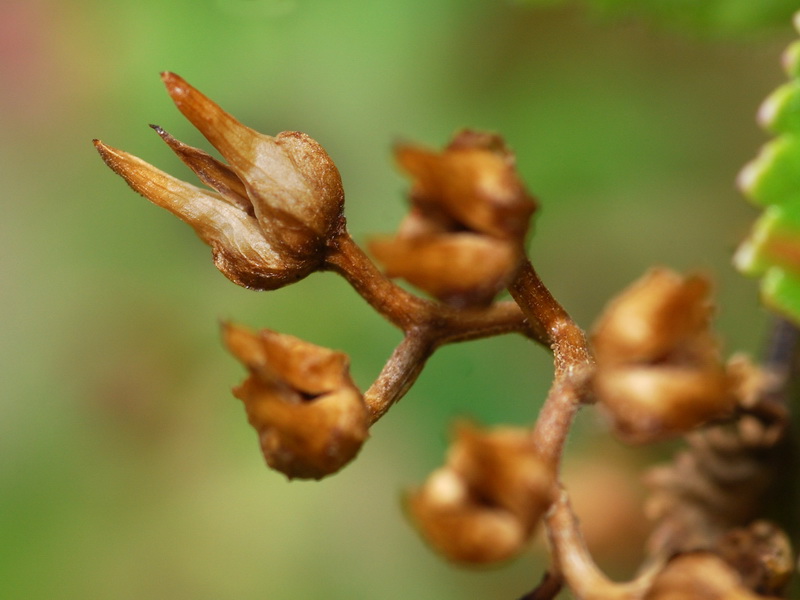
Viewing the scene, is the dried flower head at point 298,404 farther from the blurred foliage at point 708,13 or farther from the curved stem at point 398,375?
the blurred foliage at point 708,13

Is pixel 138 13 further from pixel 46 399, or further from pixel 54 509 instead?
pixel 54 509

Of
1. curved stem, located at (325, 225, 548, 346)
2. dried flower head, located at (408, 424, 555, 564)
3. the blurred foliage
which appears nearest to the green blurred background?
the blurred foliage

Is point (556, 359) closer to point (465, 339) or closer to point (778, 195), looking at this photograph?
point (465, 339)

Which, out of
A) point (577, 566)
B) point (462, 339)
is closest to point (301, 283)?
point (462, 339)

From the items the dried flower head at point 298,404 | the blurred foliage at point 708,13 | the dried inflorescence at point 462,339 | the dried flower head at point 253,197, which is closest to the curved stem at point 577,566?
the dried inflorescence at point 462,339

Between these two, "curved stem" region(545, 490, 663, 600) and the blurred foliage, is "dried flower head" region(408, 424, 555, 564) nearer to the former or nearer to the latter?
"curved stem" region(545, 490, 663, 600)

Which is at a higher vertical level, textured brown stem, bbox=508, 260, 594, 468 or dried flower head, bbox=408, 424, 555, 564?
textured brown stem, bbox=508, 260, 594, 468

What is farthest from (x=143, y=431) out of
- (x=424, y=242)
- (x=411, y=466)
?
(x=424, y=242)
